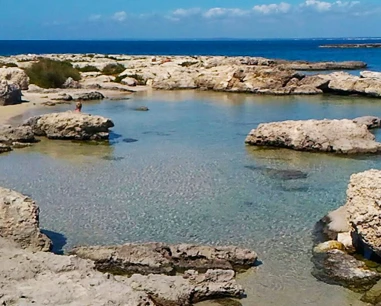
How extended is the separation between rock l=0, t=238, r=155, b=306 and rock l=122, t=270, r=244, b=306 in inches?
34.4

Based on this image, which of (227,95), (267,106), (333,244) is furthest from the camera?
(227,95)

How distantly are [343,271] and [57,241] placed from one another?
5430mm

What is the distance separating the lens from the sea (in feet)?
35.5

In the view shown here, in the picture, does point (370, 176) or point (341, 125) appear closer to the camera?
point (370, 176)

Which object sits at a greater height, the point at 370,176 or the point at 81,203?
the point at 370,176

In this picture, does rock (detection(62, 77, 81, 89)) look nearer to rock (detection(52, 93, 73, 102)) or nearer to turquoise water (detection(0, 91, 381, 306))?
rock (detection(52, 93, 73, 102))

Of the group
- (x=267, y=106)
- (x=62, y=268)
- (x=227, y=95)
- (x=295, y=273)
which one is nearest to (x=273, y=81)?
(x=227, y=95)

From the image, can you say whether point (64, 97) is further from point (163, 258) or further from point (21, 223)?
point (163, 258)

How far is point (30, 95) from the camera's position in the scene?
34.3 m

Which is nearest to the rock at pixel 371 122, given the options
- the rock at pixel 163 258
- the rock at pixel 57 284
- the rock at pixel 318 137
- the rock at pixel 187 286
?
the rock at pixel 318 137

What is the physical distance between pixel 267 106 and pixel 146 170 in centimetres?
1654

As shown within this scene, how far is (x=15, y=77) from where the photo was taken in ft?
120

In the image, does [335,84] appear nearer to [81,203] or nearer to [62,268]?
[81,203]

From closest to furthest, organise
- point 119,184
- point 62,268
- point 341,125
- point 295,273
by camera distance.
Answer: point 62,268 → point 295,273 → point 119,184 → point 341,125
